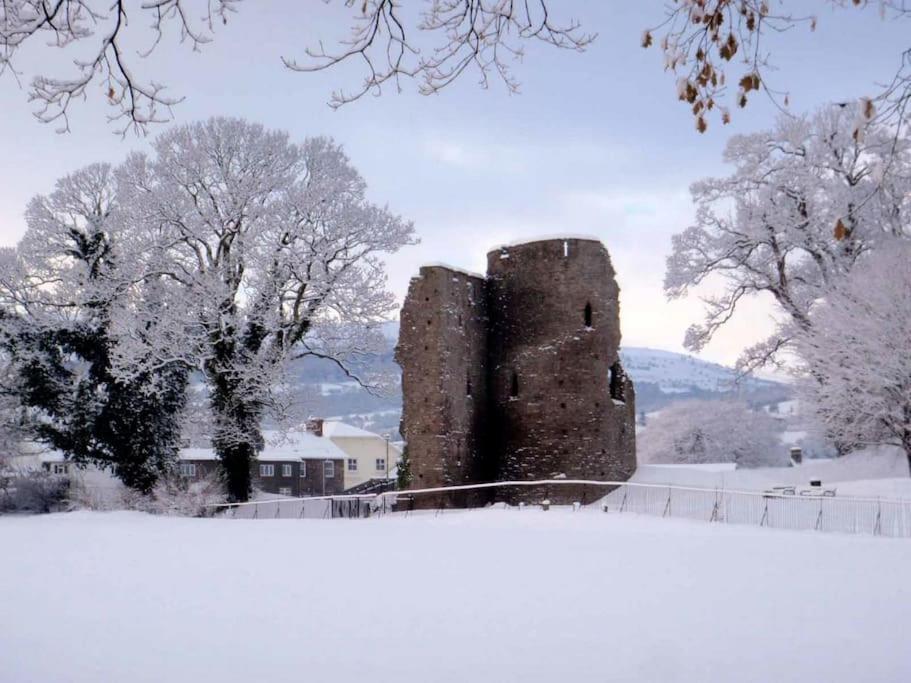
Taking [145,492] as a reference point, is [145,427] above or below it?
above

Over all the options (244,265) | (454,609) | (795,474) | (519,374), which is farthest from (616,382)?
(454,609)

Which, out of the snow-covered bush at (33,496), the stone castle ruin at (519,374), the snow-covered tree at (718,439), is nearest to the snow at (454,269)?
the stone castle ruin at (519,374)

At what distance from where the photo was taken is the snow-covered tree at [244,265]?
27.5m

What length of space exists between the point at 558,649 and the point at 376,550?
7277mm

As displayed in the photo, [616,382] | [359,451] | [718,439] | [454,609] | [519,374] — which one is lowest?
[454,609]

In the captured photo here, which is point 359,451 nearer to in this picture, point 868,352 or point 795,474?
point 795,474

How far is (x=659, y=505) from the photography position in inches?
940

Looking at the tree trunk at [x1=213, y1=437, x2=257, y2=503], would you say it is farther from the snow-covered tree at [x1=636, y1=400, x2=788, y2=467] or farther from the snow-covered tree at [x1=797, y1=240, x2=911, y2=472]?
the snow-covered tree at [x1=636, y1=400, x2=788, y2=467]

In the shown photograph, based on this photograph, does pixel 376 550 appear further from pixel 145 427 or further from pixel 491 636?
pixel 145 427

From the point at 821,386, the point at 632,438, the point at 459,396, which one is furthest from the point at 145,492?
the point at 821,386

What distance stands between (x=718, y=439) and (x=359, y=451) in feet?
107

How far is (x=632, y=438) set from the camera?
30.4m

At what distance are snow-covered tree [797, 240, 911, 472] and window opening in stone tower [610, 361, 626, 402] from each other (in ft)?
19.9

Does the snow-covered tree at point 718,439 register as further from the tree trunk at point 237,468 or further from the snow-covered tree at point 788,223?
the tree trunk at point 237,468
